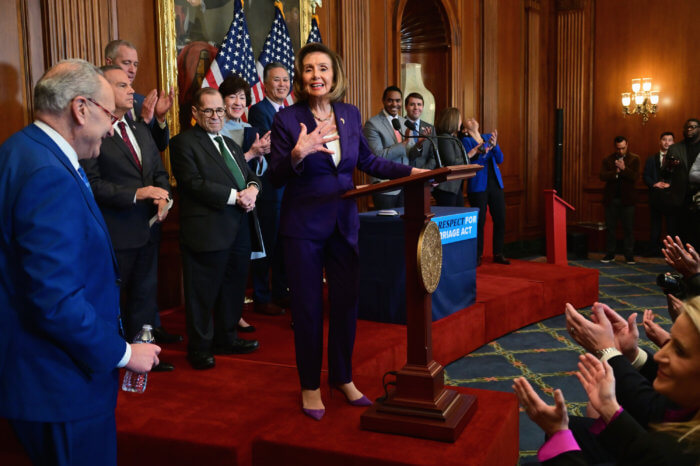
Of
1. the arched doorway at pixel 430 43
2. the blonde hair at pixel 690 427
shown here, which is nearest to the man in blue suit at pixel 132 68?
the blonde hair at pixel 690 427

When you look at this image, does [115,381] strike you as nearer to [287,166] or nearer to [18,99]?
[287,166]

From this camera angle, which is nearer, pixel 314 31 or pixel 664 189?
pixel 314 31

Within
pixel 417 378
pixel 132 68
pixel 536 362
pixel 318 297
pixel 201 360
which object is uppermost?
pixel 132 68

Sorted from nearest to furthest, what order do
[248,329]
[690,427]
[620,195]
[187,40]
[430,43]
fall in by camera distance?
[690,427] → [248,329] → [187,40] → [430,43] → [620,195]

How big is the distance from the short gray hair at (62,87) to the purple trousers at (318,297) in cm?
105

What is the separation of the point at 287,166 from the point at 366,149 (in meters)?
0.45

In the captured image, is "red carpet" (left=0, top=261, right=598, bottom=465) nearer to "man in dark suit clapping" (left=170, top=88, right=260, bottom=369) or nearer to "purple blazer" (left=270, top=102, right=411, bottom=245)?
"man in dark suit clapping" (left=170, top=88, right=260, bottom=369)

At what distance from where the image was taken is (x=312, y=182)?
7.77ft

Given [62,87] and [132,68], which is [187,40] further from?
[62,87]

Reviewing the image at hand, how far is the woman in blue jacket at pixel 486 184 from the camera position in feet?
20.4

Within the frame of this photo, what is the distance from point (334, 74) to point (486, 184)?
4.13 meters

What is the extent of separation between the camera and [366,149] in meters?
2.62

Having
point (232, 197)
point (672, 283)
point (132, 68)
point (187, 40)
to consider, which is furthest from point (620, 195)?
point (132, 68)

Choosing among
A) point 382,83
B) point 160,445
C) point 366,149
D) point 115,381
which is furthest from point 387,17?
point 115,381
